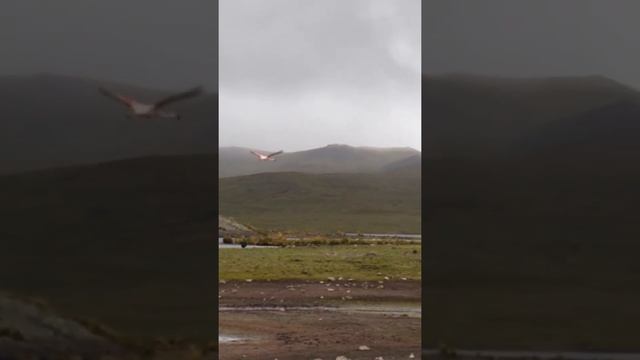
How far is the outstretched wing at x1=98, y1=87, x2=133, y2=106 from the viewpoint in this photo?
7.08m

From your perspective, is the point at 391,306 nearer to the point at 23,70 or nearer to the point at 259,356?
the point at 259,356

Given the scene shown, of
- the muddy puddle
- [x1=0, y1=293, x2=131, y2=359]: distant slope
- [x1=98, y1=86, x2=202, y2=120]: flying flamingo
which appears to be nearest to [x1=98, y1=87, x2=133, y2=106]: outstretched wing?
[x1=98, y1=86, x2=202, y2=120]: flying flamingo

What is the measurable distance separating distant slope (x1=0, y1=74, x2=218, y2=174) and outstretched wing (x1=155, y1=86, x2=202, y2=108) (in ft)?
0.29

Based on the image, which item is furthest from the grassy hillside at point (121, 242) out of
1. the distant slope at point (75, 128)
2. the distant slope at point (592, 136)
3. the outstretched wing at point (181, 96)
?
the distant slope at point (592, 136)

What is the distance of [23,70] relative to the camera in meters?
7.09

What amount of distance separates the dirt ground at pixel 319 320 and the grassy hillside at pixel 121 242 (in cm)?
294

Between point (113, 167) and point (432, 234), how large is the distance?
3.98 metres

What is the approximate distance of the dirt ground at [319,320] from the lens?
33.3ft

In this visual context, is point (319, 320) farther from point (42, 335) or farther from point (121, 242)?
point (42, 335)

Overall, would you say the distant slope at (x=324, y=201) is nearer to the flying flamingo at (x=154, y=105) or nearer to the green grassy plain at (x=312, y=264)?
the green grassy plain at (x=312, y=264)

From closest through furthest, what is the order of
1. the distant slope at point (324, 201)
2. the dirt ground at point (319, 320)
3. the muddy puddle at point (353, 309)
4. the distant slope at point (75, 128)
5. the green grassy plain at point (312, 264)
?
1. the distant slope at point (75, 128)
2. the dirt ground at point (319, 320)
3. the muddy puddle at point (353, 309)
4. the green grassy plain at point (312, 264)
5. the distant slope at point (324, 201)

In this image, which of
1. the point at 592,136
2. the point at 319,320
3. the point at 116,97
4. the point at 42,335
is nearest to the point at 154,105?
the point at 116,97

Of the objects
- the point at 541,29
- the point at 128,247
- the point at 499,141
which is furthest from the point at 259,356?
the point at 541,29

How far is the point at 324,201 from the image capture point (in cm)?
5975
